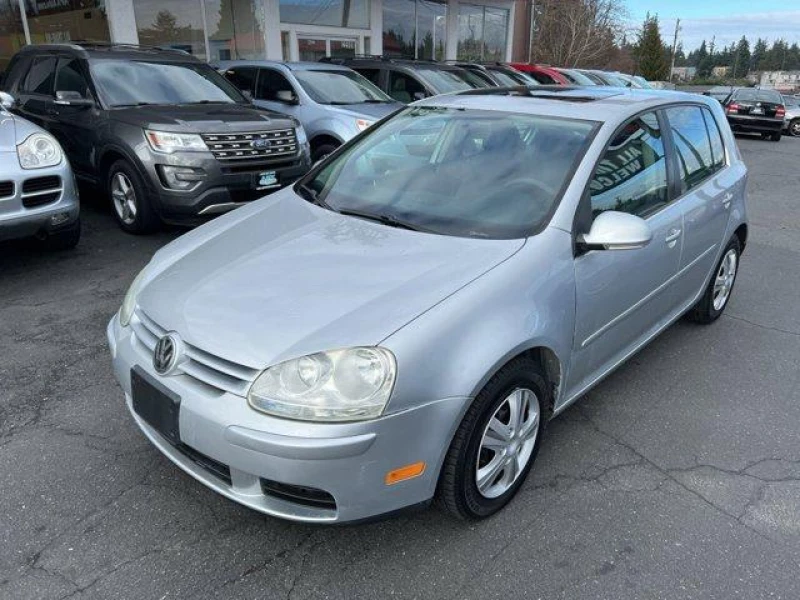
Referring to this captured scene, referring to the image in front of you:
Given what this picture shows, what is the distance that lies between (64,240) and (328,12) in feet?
42.8

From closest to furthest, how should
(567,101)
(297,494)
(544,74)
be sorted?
(297,494)
(567,101)
(544,74)

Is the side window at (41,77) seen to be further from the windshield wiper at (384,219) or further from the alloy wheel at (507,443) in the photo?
the alloy wheel at (507,443)

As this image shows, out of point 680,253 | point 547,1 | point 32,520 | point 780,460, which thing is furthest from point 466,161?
point 547,1

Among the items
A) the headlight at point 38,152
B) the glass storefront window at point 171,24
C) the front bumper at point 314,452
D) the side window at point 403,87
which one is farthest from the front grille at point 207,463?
the glass storefront window at point 171,24

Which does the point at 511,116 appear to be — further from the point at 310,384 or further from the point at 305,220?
the point at 310,384

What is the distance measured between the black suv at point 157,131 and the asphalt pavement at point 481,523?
2.21m

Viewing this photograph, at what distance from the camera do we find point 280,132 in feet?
21.1

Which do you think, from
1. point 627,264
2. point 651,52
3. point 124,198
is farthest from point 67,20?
point 651,52

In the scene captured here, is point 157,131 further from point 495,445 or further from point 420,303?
point 495,445

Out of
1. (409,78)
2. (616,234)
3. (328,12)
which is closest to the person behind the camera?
(616,234)

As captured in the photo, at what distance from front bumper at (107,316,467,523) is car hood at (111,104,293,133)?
4.17 metres

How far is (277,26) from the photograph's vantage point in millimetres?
15133

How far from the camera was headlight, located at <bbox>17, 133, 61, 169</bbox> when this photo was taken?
4.80 metres

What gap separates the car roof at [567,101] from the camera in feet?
10.7
